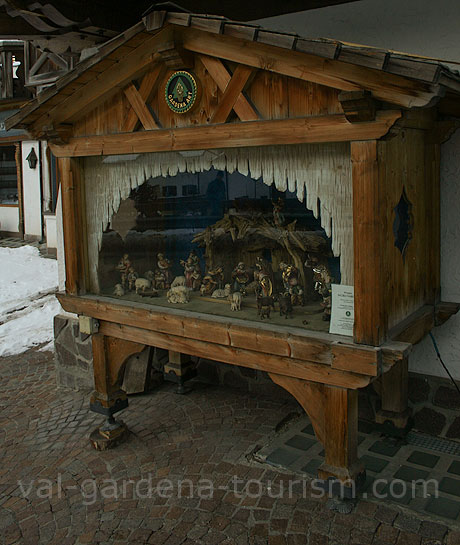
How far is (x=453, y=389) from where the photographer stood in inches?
183

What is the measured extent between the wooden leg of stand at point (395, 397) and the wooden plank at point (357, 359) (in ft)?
4.65

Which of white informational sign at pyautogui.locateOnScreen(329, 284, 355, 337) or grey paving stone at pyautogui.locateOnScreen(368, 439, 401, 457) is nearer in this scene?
white informational sign at pyautogui.locateOnScreen(329, 284, 355, 337)

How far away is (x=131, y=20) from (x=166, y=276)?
325cm

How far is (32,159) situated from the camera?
51.9 feet

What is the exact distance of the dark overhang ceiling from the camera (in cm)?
522

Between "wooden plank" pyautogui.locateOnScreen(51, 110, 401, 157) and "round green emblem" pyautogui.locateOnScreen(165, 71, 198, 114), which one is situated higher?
"round green emblem" pyautogui.locateOnScreen(165, 71, 198, 114)

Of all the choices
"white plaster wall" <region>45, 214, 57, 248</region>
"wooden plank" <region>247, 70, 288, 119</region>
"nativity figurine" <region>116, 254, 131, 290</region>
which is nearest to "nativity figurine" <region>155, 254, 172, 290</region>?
"nativity figurine" <region>116, 254, 131, 290</region>

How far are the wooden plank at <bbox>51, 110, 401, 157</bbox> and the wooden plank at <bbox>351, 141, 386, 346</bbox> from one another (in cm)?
10

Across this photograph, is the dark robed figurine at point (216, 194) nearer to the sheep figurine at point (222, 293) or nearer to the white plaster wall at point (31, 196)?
the sheep figurine at point (222, 293)

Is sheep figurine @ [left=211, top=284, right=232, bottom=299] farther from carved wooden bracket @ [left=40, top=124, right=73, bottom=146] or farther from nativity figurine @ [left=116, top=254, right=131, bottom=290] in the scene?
carved wooden bracket @ [left=40, top=124, right=73, bottom=146]

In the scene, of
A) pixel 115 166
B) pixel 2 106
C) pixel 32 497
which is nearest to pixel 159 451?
pixel 32 497

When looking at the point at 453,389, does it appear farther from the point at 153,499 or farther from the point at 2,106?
the point at 2,106

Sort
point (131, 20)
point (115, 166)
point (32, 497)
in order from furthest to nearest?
point (131, 20), point (115, 166), point (32, 497)

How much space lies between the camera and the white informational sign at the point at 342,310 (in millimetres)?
3430
